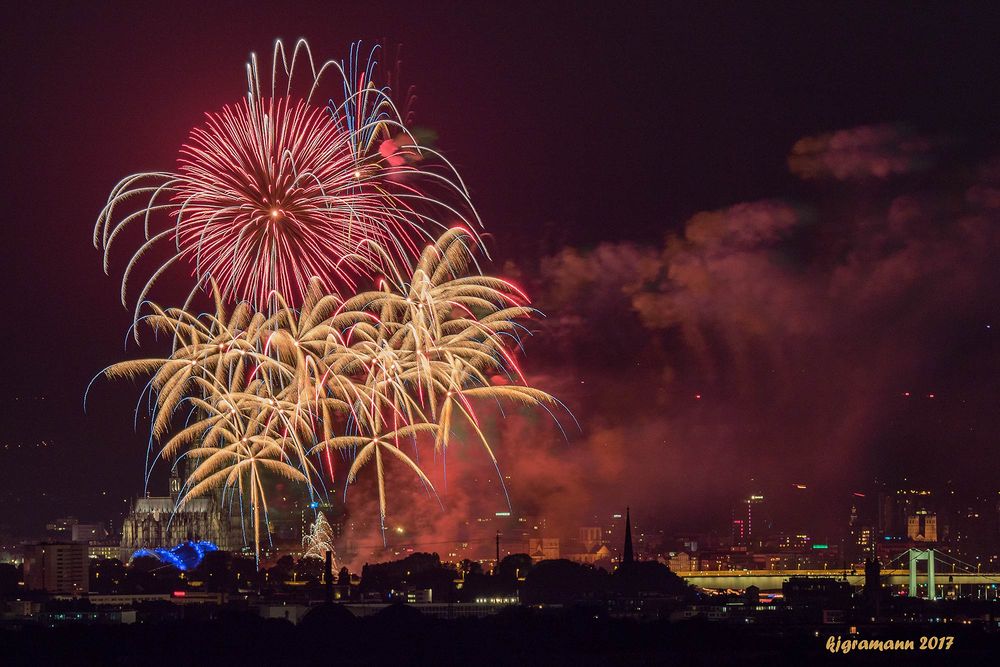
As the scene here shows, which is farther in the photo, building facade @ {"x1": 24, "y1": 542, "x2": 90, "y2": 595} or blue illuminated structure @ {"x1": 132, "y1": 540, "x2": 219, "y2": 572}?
blue illuminated structure @ {"x1": 132, "y1": 540, "x2": 219, "y2": 572}

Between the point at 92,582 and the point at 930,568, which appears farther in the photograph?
the point at 930,568

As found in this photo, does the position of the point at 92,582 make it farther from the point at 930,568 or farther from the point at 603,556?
the point at 930,568

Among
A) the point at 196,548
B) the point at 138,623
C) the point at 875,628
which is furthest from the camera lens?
the point at 196,548

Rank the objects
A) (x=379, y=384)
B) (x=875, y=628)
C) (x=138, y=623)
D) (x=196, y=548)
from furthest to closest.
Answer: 1. (x=196, y=548)
2. (x=875, y=628)
3. (x=138, y=623)
4. (x=379, y=384)

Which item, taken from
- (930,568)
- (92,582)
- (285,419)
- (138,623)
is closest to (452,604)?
(138,623)

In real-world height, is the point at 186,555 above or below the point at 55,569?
above

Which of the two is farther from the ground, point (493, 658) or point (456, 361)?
point (456, 361)

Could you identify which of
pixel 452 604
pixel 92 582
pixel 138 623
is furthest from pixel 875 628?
pixel 92 582

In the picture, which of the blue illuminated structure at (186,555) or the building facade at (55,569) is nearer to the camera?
the building facade at (55,569)

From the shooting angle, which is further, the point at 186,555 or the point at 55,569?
the point at 186,555
